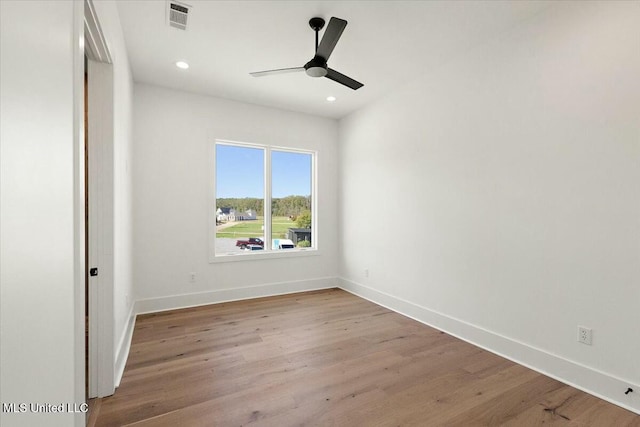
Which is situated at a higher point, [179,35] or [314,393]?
[179,35]

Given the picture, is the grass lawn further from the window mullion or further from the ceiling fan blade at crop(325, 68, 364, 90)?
the ceiling fan blade at crop(325, 68, 364, 90)

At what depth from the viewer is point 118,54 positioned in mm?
2389

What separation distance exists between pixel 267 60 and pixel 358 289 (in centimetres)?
330

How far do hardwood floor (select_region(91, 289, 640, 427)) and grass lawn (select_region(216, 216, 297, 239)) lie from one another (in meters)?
1.35

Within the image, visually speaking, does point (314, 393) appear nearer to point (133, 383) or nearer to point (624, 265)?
point (133, 383)

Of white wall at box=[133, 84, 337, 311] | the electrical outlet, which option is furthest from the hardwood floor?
→ white wall at box=[133, 84, 337, 311]

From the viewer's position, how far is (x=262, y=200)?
461cm

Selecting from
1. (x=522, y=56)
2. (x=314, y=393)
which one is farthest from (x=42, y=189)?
(x=522, y=56)

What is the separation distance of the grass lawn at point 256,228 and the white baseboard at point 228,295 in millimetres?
762

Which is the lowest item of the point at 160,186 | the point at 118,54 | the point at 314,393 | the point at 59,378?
the point at 314,393

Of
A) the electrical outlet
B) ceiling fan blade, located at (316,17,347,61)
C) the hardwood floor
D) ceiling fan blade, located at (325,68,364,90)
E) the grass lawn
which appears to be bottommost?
the hardwood floor

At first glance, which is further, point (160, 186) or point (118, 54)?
point (160, 186)

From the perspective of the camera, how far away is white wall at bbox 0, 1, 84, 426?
0.68 metres

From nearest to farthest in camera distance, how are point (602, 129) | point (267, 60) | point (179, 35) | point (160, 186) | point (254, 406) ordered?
point (254, 406) → point (602, 129) → point (179, 35) → point (267, 60) → point (160, 186)
